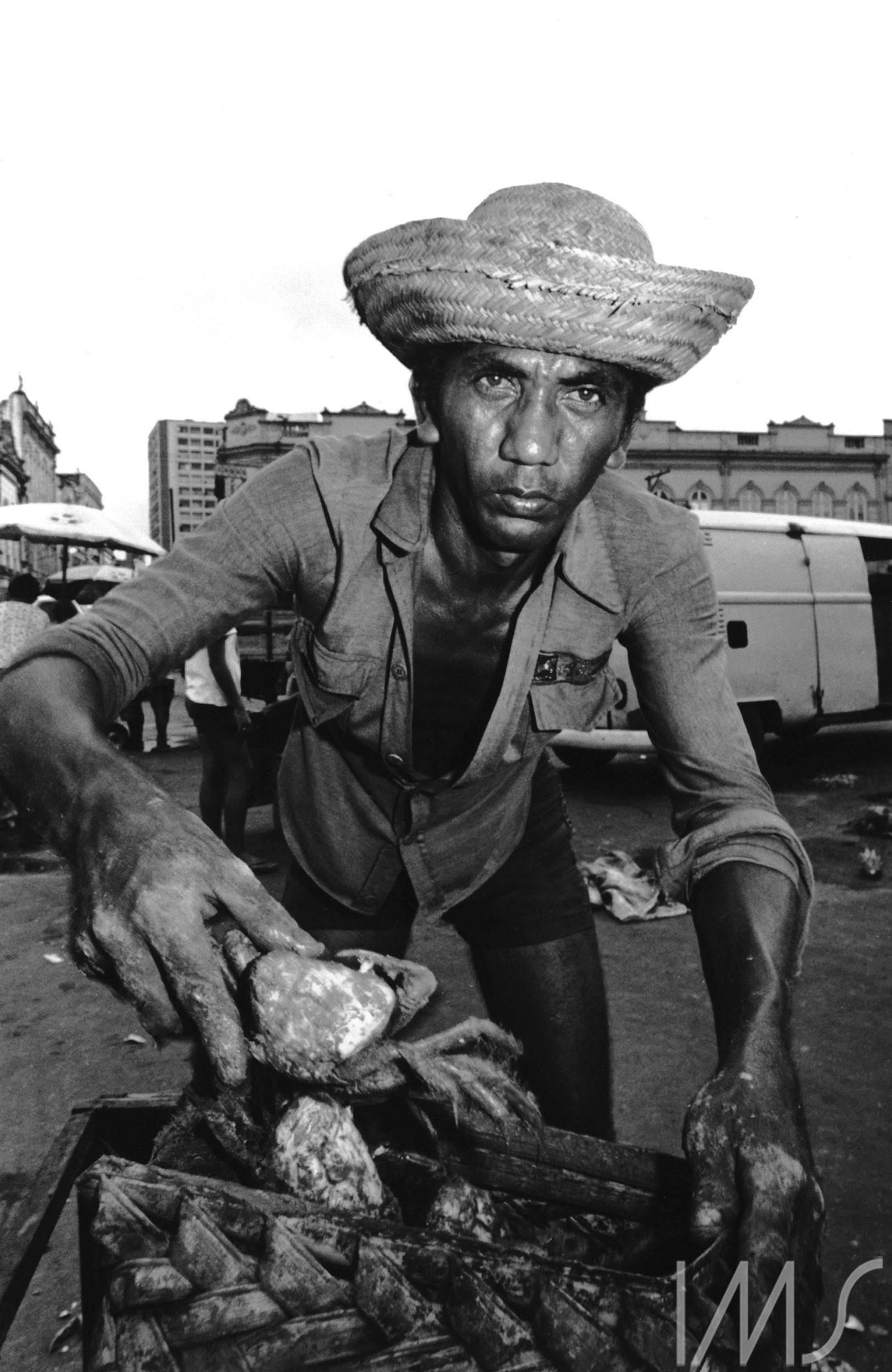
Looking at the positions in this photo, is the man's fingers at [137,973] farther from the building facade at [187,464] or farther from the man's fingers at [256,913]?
the building facade at [187,464]

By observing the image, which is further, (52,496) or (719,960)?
(52,496)

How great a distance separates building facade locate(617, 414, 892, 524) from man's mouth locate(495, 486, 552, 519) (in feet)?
141

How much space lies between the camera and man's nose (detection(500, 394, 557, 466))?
57.9 inches

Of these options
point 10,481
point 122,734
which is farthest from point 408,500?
point 10,481

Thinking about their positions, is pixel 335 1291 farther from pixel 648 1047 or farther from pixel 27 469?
pixel 27 469

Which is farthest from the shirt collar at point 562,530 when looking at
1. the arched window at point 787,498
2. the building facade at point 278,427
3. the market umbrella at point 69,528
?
the arched window at point 787,498

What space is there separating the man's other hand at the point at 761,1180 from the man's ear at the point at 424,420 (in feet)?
3.81

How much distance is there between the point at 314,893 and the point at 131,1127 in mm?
657

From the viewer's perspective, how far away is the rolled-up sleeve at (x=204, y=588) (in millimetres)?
1380

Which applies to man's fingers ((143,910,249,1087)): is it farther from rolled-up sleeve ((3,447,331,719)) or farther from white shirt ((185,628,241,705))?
white shirt ((185,628,241,705))

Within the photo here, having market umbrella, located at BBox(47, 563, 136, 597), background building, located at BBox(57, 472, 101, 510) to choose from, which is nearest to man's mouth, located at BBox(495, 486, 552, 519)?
market umbrella, located at BBox(47, 563, 136, 597)

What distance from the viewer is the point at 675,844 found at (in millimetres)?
1586

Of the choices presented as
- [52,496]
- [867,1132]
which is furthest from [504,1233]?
[52,496]

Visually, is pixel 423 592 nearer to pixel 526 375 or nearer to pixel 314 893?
pixel 526 375
